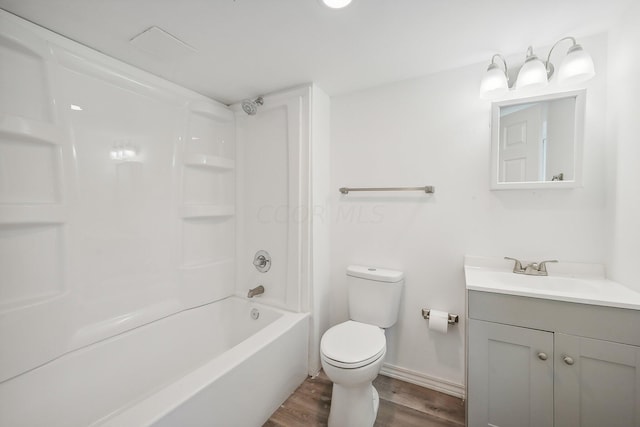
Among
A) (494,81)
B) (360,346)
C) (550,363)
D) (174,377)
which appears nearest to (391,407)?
(360,346)

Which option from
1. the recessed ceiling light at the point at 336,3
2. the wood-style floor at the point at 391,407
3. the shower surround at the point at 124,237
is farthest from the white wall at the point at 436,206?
the recessed ceiling light at the point at 336,3

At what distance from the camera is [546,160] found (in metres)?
1.44

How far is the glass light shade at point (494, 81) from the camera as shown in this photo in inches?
56.6

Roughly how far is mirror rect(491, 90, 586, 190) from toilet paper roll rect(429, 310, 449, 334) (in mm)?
851

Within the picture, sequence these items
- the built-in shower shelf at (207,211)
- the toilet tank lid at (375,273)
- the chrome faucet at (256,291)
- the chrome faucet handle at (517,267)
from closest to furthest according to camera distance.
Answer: the chrome faucet handle at (517,267), the toilet tank lid at (375,273), the built-in shower shelf at (207,211), the chrome faucet at (256,291)

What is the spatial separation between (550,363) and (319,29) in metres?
→ 1.90

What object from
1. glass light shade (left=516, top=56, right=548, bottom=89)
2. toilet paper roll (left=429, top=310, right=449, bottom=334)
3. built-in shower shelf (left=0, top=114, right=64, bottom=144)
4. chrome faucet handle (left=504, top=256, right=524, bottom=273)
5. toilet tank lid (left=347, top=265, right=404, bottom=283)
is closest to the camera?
built-in shower shelf (left=0, top=114, right=64, bottom=144)

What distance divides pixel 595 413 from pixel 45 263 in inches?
102

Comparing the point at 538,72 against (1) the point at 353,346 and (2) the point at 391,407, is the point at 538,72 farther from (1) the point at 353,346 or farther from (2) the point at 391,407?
(2) the point at 391,407

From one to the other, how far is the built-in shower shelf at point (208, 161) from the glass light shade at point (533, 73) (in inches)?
79.9

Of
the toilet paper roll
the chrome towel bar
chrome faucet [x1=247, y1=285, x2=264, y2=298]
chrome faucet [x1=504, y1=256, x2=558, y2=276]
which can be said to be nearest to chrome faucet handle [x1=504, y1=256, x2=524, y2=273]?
chrome faucet [x1=504, y1=256, x2=558, y2=276]

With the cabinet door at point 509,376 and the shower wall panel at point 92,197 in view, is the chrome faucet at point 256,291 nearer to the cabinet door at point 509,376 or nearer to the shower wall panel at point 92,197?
the shower wall panel at point 92,197

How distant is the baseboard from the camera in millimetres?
1671

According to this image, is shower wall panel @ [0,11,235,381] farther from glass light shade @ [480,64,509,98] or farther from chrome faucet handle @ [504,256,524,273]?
chrome faucet handle @ [504,256,524,273]
